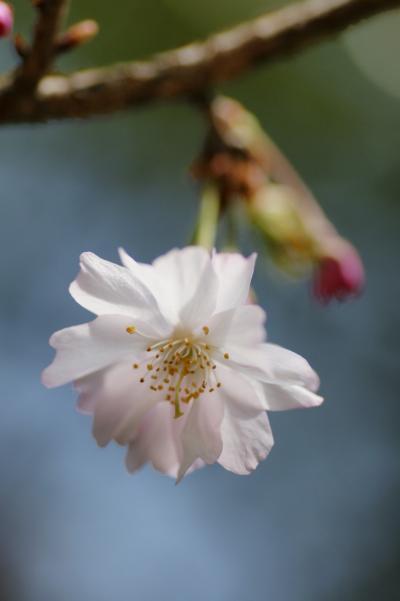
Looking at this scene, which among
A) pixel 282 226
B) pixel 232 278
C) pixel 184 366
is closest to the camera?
pixel 232 278

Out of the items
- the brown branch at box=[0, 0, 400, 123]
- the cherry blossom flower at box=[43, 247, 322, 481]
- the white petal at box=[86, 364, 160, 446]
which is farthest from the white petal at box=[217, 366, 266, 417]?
the brown branch at box=[0, 0, 400, 123]

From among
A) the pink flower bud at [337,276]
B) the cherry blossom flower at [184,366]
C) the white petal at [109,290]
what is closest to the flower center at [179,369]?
the cherry blossom flower at [184,366]

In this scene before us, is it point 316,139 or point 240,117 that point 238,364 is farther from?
point 316,139

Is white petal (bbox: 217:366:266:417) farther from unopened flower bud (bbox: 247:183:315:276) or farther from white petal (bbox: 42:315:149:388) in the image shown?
unopened flower bud (bbox: 247:183:315:276)

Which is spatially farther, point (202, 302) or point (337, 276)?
point (337, 276)

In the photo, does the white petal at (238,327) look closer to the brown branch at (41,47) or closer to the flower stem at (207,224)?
the flower stem at (207,224)

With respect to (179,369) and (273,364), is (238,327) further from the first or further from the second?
(179,369)

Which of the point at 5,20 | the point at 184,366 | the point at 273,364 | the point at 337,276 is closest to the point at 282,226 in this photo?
the point at 337,276
